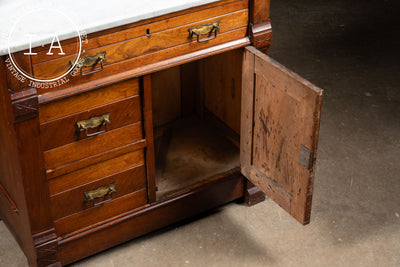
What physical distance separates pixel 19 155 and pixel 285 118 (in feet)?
3.09

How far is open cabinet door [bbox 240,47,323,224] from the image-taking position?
2.32 meters

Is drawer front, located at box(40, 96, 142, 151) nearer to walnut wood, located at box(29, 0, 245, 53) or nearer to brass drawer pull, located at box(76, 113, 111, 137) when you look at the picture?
brass drawer pull, located at box(76, 113, 111, 137)

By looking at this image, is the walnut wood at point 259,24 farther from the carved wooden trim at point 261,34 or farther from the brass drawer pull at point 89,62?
the brass drawer pull at point 89,62

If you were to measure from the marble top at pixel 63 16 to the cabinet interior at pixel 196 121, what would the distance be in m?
0.67

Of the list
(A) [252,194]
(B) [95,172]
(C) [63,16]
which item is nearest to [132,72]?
(C) [63,16]

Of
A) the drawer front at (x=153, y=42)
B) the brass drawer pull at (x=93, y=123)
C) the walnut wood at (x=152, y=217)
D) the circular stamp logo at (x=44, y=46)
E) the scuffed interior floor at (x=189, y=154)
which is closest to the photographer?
the circular stamp logo at (x=44, y=46)

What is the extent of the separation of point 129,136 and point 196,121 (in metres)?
0.84

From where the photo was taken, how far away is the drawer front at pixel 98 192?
254 centimetres

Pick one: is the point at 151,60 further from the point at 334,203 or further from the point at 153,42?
the point at 334,203

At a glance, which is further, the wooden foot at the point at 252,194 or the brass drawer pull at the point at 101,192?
the wooden foot at the point at 252,194

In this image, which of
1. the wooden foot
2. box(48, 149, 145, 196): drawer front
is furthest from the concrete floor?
box(48, 149, 145, 196): drawer front

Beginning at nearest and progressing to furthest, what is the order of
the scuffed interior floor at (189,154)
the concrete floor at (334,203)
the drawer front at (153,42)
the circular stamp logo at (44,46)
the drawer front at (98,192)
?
the circular stamp logo at (44,46), the drawer front at (153,42), the drawer front at (98,192), the concrete floor at (334,203), the scuffed interior floor at (189,154)

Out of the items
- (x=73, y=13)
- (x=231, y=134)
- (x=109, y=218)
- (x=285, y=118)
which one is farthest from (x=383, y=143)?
(x=73, y=13)

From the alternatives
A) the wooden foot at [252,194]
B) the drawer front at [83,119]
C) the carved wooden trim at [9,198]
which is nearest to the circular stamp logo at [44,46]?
the drawer front at [83,119]
